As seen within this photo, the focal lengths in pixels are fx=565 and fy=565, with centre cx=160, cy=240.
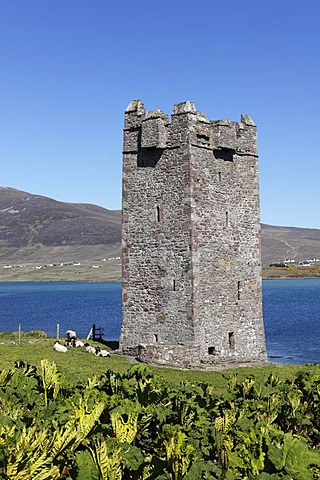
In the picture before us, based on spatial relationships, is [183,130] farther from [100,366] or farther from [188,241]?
[100,366]

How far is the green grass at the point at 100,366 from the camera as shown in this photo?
24.3 metres

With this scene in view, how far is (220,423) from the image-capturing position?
1202 centimetres

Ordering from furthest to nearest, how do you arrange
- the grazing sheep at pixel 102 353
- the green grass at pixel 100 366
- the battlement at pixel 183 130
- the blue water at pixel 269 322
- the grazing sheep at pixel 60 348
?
the blue water at pixel 269 322
the battlement at pixel 183 130
the grazing sheep at pixel 102 353
the grazing sheep at pixel 60 348
the green grass at pixel 100 366

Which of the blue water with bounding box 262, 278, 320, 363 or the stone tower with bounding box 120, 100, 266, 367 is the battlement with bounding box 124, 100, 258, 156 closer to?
the stone tower with bounding box 120, 100, 266, 367

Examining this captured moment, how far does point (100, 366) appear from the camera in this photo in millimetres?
25922

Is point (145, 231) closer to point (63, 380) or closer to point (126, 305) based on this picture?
point (126, 305)

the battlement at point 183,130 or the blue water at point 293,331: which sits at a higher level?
the battlement at point 183,130

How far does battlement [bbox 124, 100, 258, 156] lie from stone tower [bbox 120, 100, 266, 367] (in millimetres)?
55

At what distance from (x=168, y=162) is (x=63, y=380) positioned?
16.0 m

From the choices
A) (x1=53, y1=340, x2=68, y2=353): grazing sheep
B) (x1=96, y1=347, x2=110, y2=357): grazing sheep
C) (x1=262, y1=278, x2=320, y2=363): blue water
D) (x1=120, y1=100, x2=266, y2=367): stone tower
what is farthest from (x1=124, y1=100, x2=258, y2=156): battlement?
(x1=262, y1=278, x2=320, y2=363): blue water

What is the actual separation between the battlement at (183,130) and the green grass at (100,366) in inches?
448

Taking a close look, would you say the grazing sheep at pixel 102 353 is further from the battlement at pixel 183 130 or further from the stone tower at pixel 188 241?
the battlement at pixel 183 130

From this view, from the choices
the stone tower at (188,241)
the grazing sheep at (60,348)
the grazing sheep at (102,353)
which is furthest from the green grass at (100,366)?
the stone tower at (188,241)

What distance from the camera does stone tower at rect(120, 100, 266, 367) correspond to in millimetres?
28812
